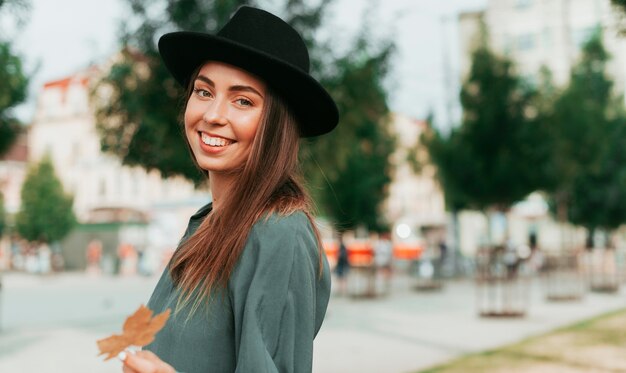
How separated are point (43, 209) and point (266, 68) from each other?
4244 cm

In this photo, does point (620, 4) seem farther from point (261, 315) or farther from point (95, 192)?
point (95, 192)

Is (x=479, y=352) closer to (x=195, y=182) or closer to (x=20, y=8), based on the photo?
(x=195, y=182)

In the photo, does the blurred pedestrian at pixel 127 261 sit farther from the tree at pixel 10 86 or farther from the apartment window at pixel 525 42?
the apartment window at pixel 525 42

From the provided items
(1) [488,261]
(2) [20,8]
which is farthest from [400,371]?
(1) [488,261]

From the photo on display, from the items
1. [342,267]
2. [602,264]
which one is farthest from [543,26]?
[342,267]

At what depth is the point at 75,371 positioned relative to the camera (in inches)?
301

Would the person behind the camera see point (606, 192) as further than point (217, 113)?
Yes

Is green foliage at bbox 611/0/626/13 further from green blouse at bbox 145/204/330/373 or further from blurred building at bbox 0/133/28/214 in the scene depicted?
blurred building at bbox 0/133/28/214

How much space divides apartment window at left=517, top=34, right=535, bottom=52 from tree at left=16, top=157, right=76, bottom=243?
1466 inches

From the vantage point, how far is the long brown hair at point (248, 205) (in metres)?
1.53

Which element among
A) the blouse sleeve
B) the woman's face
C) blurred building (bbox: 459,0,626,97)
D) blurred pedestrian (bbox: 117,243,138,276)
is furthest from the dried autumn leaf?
blurred building (bbox: 459,0,626,97)

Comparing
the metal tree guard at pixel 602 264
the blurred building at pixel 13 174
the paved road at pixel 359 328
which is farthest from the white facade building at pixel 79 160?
the paved road at pixel 359 328

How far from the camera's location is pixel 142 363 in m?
1.30

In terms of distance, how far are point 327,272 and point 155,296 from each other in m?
0.49
